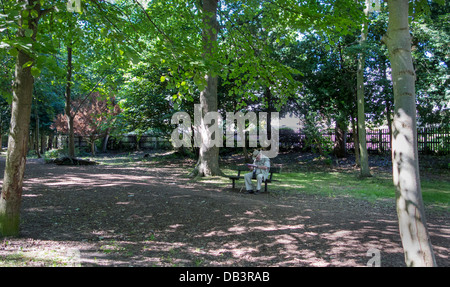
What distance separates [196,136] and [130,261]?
14.9m

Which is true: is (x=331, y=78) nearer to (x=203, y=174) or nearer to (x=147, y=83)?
(x=203, y=174)

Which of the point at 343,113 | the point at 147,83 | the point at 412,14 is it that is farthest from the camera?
the point at 147,83

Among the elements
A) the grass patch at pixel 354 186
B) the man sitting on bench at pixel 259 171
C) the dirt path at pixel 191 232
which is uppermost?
the man sitting on bench at pixel 259 171

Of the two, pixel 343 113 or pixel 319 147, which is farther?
pixel 319 147

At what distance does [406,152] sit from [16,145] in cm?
507

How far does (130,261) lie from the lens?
3922 millimetres

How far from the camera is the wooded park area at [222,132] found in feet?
12.6

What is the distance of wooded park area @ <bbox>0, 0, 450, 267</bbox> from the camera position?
3828 millimetres

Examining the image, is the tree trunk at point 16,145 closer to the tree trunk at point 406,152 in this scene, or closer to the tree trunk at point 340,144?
the tree trunk at point 406,152

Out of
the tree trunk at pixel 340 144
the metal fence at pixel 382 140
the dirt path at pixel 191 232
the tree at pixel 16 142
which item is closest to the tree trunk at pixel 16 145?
the tree at pixel 16 142

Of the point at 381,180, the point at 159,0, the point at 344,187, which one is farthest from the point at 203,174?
the point at 381,180

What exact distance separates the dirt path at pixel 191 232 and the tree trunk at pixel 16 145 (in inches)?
14.4

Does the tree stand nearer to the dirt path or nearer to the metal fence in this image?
the dirt path
